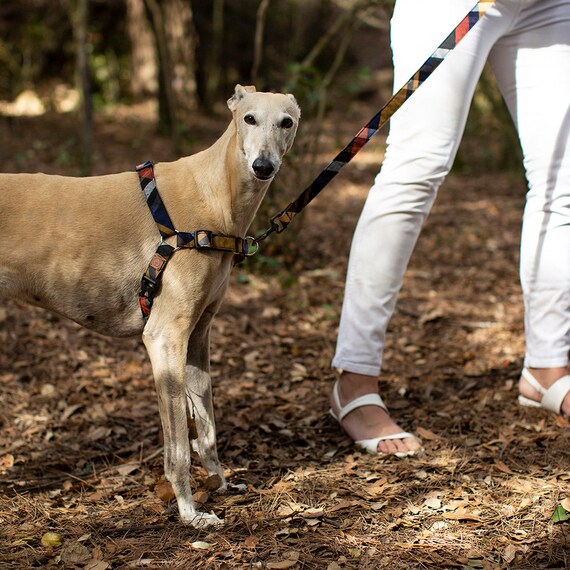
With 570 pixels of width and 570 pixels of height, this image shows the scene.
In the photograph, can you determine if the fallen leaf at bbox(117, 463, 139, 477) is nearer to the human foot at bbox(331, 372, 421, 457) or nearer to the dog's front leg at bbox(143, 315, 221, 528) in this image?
the dog's front leg at bbox(143, 315, 221, 528)

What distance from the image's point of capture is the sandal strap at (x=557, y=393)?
3.46 meters

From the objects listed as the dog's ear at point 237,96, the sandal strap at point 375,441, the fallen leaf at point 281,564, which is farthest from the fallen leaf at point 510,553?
the dog's ear at point 237,96

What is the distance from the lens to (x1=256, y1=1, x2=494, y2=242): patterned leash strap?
2816 mm

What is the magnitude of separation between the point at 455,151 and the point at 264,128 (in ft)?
3.51

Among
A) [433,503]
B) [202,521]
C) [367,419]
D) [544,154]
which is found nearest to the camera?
[202,521]

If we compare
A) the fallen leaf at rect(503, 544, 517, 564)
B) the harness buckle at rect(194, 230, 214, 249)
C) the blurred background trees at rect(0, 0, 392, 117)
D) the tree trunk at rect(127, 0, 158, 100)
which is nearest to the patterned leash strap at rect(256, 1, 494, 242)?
the harness buckle at rect(194, 230, 214, 249)

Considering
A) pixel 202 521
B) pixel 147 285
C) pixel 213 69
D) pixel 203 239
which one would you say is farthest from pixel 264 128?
pixel 213 69

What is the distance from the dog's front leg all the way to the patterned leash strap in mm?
529

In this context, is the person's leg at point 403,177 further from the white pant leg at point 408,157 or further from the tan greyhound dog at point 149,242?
the tan greyhound dog at point 149,242

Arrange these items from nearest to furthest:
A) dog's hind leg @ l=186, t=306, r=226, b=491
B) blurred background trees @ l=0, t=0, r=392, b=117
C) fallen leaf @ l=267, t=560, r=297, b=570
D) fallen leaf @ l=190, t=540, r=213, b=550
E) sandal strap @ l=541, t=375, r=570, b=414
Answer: fallen leaf @ l=267, t=560, r=297, b=570 → fallen leaf @ l=190, t=540, r=213, b=550 → dog's hind leg @ l=186, t=306, r=226, b=491 → sandal strap @ l=541, t=375, r=570, b=414 → blurred background trees @ l=0, t=0, r=392, b=117

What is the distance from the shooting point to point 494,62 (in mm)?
3428

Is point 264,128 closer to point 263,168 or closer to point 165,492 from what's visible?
point 263,168

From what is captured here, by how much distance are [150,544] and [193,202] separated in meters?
1.19

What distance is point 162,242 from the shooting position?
2.55 metres
